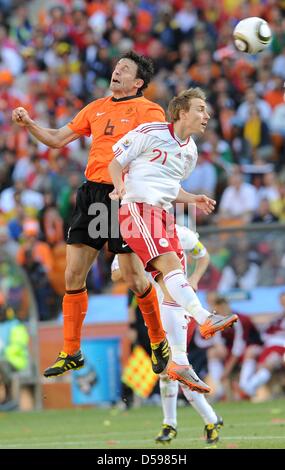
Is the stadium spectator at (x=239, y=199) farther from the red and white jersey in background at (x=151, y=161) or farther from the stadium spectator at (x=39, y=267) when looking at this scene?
the red and white jersey in background at (x=151, y=161)

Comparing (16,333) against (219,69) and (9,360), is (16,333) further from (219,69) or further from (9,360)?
(219,69)

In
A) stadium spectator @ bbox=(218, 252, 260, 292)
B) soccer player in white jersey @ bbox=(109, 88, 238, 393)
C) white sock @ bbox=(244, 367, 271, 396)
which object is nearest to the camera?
soccer player in white jersey @ bbox=(109, 88, 238, 393)

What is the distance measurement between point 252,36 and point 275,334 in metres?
6.53

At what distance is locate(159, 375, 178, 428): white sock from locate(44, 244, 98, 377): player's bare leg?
1.00m

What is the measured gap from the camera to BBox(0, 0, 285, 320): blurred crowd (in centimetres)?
1900

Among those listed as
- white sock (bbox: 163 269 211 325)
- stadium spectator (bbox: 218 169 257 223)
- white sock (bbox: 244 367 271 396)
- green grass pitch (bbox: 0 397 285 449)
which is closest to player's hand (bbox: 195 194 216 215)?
white sock (bbox: 163 269 211 325)

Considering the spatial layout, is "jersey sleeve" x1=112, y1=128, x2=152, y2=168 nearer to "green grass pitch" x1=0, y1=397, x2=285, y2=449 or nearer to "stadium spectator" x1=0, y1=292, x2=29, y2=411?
"green grass pitch" x1=0, y1=397, x2=285, y2=449

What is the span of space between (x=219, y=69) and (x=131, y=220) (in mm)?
11307

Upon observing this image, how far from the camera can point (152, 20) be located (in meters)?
23.7

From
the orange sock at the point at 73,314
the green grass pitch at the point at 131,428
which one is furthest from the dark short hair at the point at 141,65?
the green grass pitch at the point at 131,428

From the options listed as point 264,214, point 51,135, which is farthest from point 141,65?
point 264,214

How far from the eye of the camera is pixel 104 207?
10.9m

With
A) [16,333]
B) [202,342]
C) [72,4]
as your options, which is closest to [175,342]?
[202,342]

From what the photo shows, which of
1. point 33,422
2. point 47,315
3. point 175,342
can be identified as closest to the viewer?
point 175,342
